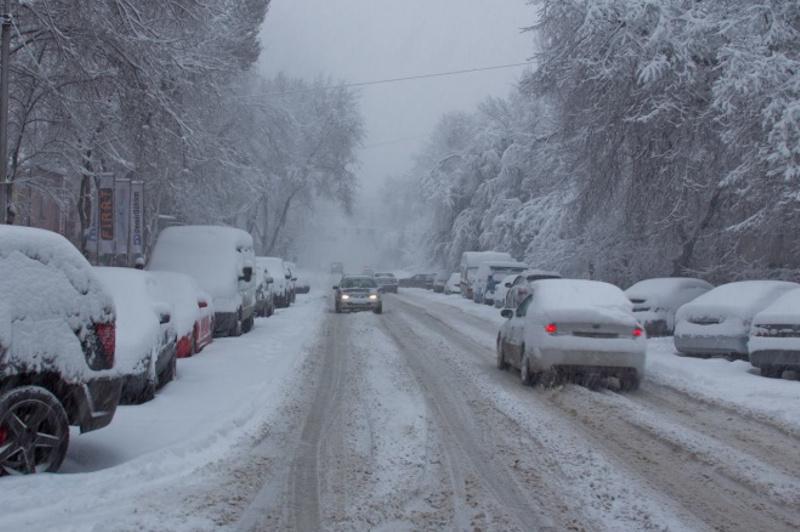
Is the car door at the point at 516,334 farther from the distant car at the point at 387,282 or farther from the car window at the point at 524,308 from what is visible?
the distant car at the point at 387,282

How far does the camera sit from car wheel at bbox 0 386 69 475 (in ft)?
21.9

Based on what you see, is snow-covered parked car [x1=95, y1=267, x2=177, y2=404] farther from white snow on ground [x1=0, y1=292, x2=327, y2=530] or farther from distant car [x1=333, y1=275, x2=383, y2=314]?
distant car [x1=333, y1=275, x2=383, y2=314]

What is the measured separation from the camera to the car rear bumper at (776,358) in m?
13.7

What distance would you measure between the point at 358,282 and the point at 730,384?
22554mm

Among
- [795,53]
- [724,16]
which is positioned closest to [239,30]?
[724,16]

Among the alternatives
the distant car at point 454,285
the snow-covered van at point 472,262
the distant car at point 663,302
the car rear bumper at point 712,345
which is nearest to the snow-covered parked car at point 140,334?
the car rear bumper at point 712,345

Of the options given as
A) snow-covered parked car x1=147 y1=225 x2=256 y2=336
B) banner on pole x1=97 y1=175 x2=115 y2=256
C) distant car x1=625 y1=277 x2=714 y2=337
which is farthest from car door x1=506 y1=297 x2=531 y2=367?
banner on pole x1=97 y1=175 x2=115 y2=256

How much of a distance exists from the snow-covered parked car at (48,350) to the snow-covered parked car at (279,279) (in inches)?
1055

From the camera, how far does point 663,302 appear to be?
21.4 meters

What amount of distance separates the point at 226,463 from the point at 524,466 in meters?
2.67

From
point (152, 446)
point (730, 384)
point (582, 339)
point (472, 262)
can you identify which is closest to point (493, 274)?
point (472, 262)

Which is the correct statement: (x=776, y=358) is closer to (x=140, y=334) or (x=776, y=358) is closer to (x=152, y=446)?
(x=140, y=334)

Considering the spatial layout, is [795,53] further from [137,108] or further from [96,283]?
[96,283]

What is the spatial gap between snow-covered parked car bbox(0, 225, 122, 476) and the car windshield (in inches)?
1063
